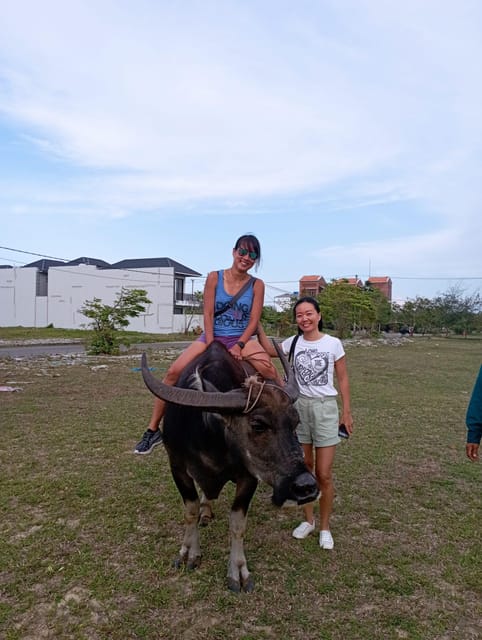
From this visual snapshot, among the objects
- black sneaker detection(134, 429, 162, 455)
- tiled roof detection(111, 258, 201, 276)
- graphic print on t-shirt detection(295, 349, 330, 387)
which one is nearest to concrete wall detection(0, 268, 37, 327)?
tiled roof detection(111, 258, 201, 276)

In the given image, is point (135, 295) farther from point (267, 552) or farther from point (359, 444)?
point (267, 552)

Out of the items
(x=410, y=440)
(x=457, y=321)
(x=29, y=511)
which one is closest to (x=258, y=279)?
(x=29, y=511)

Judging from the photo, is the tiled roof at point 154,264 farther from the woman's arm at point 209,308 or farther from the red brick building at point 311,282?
the woman's arm at point 209,308

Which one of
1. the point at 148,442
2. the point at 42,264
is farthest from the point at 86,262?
the point at 148,442

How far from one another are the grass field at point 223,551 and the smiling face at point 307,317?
5.74 ft

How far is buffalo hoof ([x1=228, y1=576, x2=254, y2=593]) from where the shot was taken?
3.14 m

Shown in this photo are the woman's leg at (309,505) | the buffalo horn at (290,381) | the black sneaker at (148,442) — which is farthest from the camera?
the black sneaker at (148,442)

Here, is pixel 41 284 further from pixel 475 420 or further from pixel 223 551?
pixel 475 420

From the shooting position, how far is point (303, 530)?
155 inches

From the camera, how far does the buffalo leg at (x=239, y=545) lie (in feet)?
10.4

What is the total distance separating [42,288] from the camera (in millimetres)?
51750

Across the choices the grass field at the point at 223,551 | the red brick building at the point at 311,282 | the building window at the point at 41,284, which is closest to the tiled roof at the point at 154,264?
the building window at the point at 41,284

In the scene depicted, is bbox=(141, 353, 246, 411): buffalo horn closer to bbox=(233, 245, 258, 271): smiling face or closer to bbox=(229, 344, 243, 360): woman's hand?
bbox=(229, 344, 243, 360): woman's hand

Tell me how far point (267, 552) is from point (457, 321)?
2298 inches
